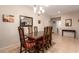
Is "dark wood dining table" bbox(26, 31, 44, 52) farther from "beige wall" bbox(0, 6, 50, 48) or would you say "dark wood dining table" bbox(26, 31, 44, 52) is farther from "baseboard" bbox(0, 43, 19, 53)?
"baseboard" bbox(0, 43, 19, 53)

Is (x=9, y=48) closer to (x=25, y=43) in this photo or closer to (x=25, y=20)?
(x=25, y=43)

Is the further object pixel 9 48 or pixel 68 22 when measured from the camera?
pixel 68 22

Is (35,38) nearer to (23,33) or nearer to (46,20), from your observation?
(23,33)

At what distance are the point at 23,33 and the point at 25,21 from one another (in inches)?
9.9

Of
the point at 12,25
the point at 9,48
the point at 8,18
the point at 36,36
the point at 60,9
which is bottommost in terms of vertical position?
the point at 9,48

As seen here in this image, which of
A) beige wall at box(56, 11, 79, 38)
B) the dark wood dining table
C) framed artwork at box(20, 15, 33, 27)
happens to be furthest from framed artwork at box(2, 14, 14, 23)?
beige wall at box(56, 11, 79, 38)

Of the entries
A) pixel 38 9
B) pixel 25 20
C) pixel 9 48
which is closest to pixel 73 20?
pixel 38 9

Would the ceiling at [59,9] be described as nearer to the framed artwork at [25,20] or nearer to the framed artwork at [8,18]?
the framed artwork at [25,20]

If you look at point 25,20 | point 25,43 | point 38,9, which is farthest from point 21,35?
point 38,9

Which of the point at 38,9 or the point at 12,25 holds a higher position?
the point at 38,9

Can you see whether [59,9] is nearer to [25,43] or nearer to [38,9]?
[38,9]
